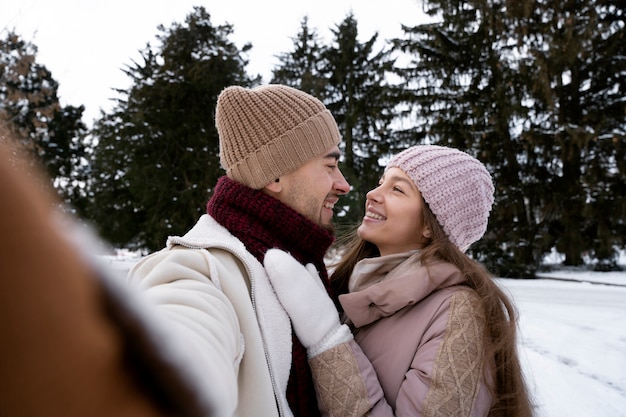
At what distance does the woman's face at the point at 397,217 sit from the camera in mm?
2389

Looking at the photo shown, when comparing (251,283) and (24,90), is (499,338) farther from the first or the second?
(24,90)

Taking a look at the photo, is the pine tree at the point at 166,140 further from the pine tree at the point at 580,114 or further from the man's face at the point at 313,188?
the man's face at the point at 313,188

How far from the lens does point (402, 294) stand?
76.7 inches

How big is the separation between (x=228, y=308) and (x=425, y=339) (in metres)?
1.02

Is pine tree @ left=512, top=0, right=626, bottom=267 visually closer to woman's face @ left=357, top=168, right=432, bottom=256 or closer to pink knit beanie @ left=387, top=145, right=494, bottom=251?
pink knit beanie @ left=387, top=145, right=494, bottom=251

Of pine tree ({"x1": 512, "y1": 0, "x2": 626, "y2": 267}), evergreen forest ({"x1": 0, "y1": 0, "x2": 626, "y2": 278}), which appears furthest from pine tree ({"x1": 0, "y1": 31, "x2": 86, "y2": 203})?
pine tree ({"x1": 512, "y1": 0, "x2": 626, "y2": 267})

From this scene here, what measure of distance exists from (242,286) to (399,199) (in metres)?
1.21

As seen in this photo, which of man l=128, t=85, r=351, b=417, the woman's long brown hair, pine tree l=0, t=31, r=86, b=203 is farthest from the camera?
pine tree l=0, t=31, r=86, b=203

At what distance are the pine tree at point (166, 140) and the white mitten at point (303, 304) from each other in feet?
52.1

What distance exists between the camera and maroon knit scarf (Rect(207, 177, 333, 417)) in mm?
1792

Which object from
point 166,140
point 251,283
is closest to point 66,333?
point 251,283

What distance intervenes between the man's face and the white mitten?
51 cm

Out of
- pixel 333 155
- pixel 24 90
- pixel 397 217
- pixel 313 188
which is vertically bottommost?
pixel 397 217

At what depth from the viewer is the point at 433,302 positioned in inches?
77.0
